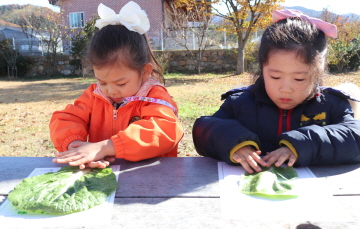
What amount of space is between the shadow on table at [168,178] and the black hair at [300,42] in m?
0.65

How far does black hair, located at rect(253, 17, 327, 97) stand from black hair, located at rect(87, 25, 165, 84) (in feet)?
2.20

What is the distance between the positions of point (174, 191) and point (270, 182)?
0.34 m

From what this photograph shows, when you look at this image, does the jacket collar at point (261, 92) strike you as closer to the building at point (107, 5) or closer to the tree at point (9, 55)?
the tree at point (9, 55)

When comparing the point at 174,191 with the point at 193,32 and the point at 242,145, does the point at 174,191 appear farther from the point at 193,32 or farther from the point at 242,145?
the point at 193,32

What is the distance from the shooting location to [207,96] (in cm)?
838

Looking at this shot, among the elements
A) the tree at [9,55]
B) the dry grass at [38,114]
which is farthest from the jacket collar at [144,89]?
the tree at [9,55]

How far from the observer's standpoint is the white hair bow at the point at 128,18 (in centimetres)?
194

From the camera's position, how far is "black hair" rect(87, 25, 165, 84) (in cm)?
182

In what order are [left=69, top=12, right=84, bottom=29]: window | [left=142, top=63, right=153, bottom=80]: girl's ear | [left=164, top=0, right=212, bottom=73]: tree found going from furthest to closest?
[left=69, top=12, right=84, bottom=29]: window → [left=164, top=0, right=212, bottom=73]: tree → [left=142, top=63, right=153, bottom=80]: girl's ear

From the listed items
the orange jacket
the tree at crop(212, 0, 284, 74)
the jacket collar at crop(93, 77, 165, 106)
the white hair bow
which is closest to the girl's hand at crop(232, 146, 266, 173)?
the orange jacket

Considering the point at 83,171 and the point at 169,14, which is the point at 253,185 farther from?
the point at 169,14

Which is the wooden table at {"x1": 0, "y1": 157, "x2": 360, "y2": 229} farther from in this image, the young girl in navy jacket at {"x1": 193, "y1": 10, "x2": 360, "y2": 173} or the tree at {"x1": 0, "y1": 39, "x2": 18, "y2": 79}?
the tree at {"x1": 0, "y1": 39, "x2": 18, "y2": 79}

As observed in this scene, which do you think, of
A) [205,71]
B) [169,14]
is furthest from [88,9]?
[205,71]

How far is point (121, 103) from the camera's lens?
1958mm
